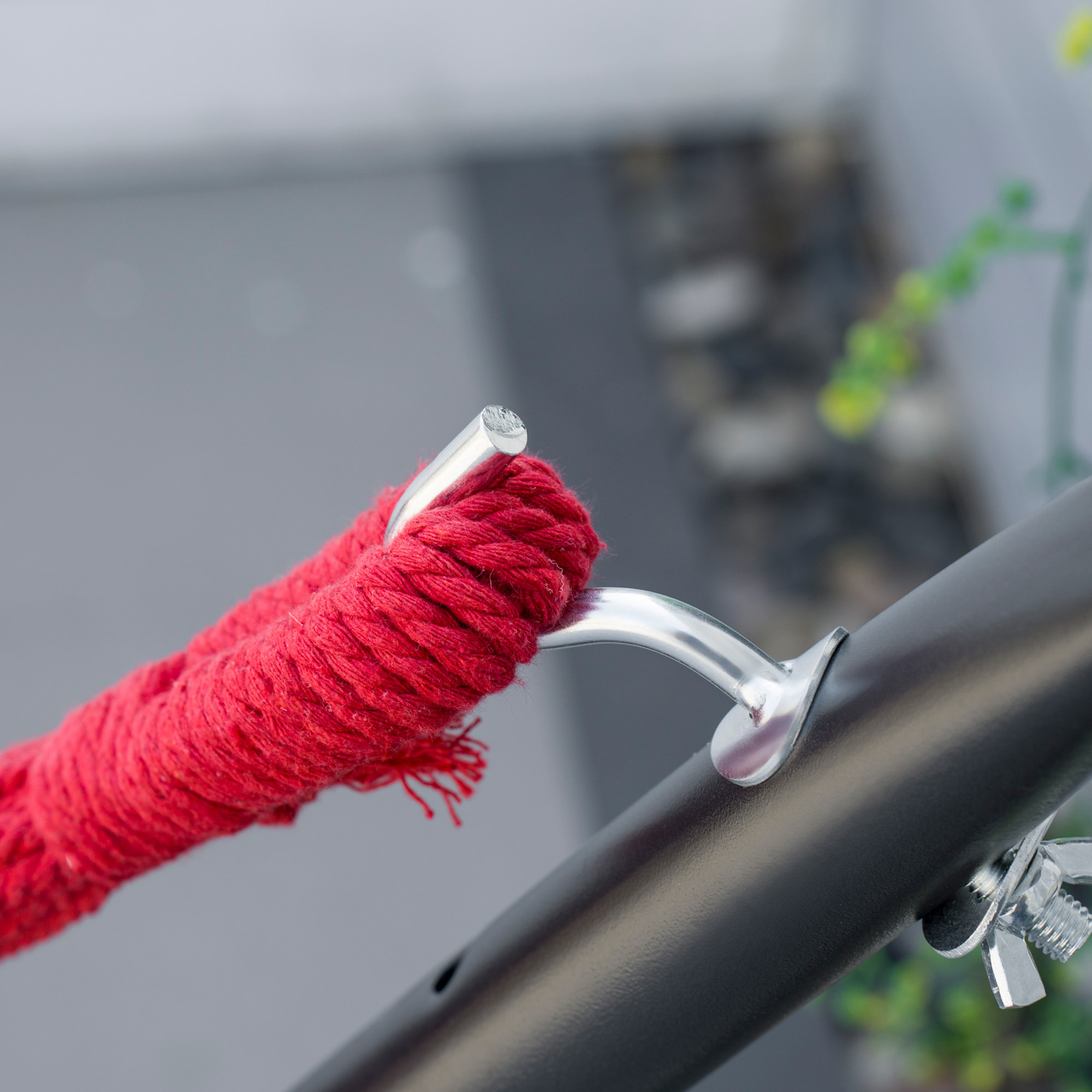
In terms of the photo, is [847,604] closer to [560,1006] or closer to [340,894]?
[340,894]

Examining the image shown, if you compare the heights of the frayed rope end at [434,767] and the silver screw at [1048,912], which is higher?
the frayed rope end at [434,767]

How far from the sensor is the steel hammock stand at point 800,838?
17 cm

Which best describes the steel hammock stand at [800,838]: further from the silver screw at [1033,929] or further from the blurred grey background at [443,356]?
the blurred grey background at [443,356]

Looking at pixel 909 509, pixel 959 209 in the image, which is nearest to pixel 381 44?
pixel 959 209

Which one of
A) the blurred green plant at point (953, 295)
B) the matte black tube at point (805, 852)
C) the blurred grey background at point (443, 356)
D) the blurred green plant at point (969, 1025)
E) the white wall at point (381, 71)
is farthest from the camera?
the white wall at point (381, 71)

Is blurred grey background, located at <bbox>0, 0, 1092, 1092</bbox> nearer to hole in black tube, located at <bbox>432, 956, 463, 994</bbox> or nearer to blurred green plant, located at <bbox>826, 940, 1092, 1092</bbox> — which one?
blurred green plant, located at <bbox>826, 940, 1092, 1092</bbox>

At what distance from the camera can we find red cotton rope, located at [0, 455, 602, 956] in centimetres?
19

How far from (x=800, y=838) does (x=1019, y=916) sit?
56mm

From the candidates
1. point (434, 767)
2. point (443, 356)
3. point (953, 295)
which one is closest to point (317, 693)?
point (434, 767)

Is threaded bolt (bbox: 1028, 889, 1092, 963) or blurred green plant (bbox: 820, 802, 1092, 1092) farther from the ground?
threaded bolt (bbox: 1028, 889, 1092, 963)

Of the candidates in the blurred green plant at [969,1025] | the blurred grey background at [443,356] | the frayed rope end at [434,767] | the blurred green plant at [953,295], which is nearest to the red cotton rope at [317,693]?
the frayed rope end at [434,767]

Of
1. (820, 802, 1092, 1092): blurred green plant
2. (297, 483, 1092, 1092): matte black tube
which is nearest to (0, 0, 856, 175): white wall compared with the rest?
(820, 802, 1092, 1092): blurred green plant

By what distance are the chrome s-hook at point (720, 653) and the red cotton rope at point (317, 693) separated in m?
0.01

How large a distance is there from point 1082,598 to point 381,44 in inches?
41.3
